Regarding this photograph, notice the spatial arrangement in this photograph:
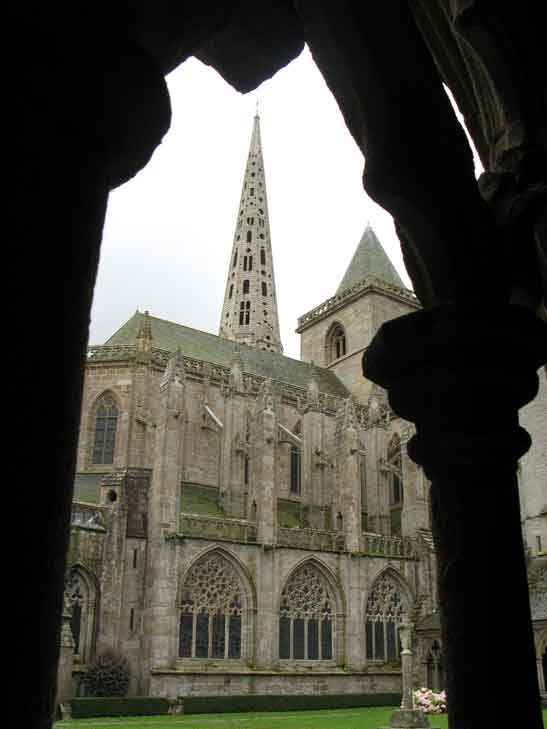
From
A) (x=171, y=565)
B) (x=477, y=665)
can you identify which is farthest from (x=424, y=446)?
(x=171, y=565)

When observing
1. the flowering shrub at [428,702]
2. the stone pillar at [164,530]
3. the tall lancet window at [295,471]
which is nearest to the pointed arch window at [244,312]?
the tall lancet window at [295,471]

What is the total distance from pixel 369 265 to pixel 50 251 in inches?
1727

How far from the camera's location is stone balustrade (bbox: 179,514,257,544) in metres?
22.1

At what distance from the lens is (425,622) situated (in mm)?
21953

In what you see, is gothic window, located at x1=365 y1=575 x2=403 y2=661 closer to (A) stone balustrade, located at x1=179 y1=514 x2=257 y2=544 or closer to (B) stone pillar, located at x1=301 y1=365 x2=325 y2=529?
(B) stone pillar, located at x1=301 y1=365 x2=325 y2=529

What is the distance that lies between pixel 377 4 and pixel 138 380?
2549 centimetres

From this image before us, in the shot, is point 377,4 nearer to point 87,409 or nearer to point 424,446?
point 424,446

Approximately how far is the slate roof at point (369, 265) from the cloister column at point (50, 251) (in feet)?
137

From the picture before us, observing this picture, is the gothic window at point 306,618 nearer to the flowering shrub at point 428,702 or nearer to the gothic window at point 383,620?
the gothic window at point 383,620

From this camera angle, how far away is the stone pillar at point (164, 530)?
20.3 m

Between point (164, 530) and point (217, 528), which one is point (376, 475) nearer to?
point (217, 528)

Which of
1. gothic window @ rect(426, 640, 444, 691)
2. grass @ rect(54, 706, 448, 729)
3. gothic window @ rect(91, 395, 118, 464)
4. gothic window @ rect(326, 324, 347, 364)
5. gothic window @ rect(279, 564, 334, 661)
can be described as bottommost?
grass @ rect(54, 706, 448, 729)

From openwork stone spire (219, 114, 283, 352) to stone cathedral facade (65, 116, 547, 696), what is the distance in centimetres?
1182

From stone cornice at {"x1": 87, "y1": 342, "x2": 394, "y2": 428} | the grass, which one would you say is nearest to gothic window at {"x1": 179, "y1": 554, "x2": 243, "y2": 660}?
the grass
